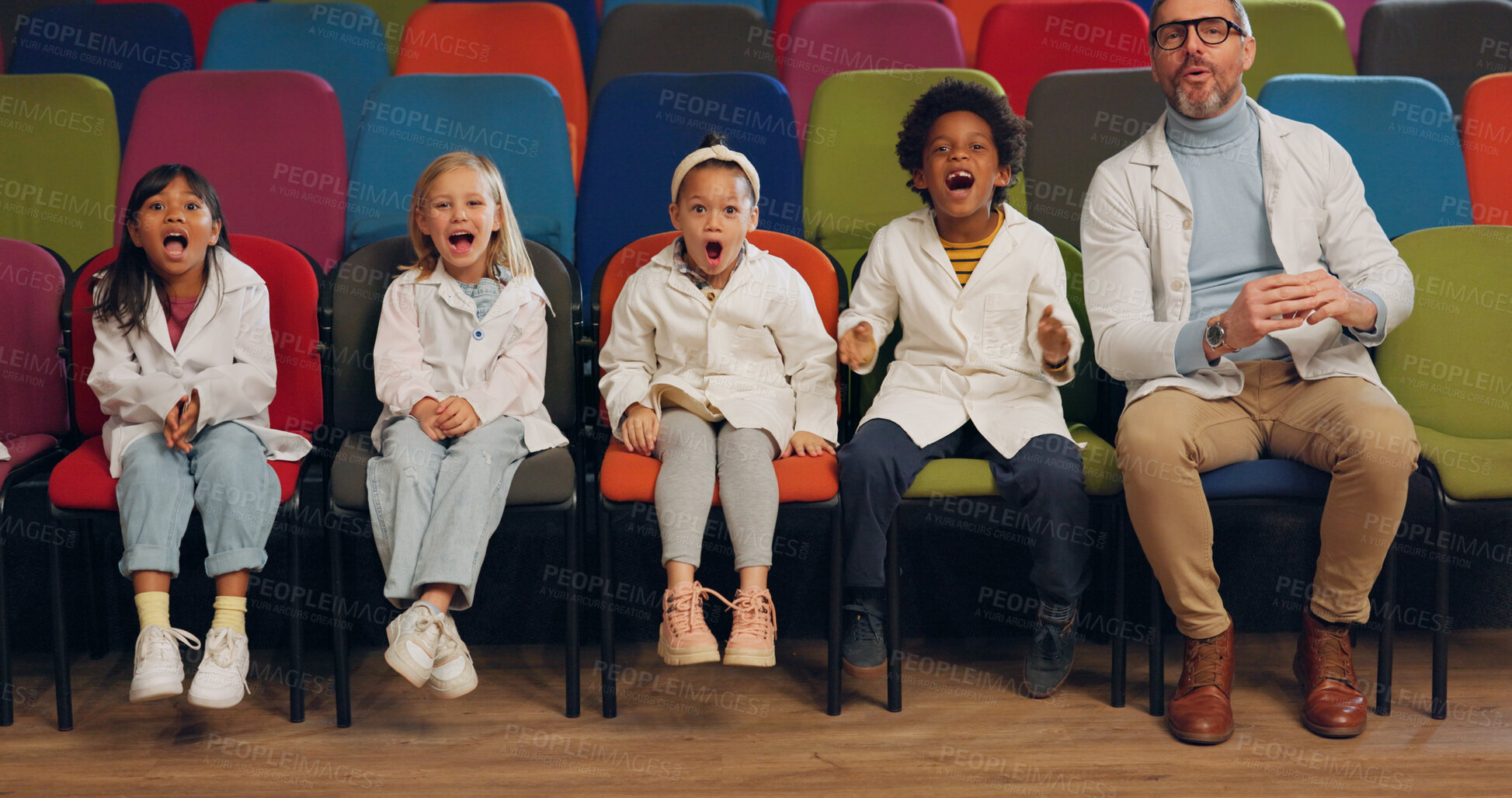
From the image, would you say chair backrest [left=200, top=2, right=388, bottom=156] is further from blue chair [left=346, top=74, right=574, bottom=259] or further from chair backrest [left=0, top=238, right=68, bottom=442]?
chair backrest [left=0, top=238, right=68, bottom=442]

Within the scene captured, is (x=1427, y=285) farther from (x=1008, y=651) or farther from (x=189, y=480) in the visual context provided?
(x=189, y=480)

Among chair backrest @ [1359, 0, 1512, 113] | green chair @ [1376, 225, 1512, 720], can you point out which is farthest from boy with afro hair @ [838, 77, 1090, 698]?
chair backrest @ [1359, 0, 1512, 113]

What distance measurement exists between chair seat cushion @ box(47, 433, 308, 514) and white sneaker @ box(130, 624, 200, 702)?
9.7 inches

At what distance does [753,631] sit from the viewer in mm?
1849

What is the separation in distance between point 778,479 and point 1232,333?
82 cm

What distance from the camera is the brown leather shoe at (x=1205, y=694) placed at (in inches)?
73.0

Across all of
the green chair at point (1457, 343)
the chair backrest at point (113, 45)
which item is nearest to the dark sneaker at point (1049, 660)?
the green chair at point (1457, 343)

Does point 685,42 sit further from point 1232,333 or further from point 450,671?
point 450,671

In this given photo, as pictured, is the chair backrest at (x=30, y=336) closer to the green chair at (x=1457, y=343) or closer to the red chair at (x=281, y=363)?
the red chair at (x=281, y=363)

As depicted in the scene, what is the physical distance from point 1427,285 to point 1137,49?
4.53ft

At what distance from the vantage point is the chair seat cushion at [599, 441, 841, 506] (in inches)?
75.7

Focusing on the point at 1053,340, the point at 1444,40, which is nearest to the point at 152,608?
the point at 1053,340

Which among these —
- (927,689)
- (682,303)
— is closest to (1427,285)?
(927,689)


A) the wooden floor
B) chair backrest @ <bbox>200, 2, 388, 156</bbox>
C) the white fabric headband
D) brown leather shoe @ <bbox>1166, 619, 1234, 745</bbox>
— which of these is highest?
chair backrest @ <bbox>200, 2, 388, 156</bbox>
